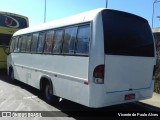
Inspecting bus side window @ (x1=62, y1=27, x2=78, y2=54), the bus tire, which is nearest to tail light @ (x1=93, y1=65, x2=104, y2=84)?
bus side window @ (x1=62, y1=27, x2=78, y2=54)

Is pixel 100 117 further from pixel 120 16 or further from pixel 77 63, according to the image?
pixel 120 16

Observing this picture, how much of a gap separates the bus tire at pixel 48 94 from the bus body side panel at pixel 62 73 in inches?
14.4

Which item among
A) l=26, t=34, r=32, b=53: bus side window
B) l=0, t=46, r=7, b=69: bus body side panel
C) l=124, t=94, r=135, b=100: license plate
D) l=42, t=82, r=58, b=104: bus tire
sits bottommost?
l=42, t=82, r=58, b=104: bus tire

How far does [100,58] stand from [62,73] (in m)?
1.80

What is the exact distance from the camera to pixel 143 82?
7.61 meters

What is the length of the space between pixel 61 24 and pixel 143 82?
2.96m

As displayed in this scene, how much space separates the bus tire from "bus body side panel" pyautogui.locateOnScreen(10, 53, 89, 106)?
365 mm

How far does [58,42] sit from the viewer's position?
330 inches

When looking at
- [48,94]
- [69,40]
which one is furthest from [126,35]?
[48,94]

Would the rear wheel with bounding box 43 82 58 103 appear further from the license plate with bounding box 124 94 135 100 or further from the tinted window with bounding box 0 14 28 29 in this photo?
the tinted window with bounding box 0 14 28 29

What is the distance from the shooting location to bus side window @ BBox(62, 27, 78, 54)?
7.48 metres

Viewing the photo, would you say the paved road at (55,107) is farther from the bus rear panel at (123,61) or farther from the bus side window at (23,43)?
the bus side window at (23,43)

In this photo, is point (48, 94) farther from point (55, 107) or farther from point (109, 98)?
point (109, 98)

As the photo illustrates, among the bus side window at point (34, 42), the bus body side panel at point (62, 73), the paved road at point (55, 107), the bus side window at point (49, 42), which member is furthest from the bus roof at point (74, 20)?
the paved road at point (55, 107)
